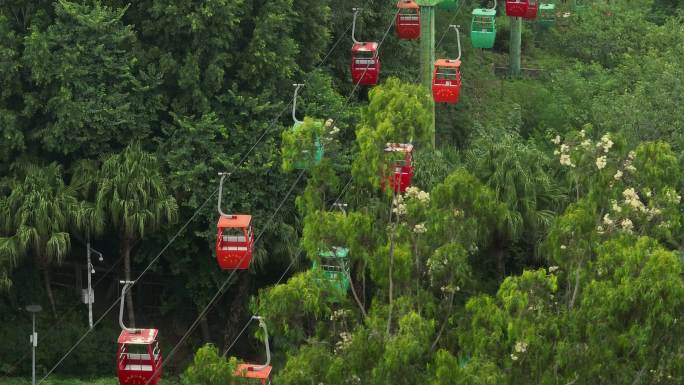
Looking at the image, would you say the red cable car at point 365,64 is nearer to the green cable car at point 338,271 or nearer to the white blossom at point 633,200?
the green cable car at point 338,271

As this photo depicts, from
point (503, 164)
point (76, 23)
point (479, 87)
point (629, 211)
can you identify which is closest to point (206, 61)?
point (76, 23)

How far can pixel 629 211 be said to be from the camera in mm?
33281

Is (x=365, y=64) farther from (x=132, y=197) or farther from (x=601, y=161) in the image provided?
(x=601, y=161)

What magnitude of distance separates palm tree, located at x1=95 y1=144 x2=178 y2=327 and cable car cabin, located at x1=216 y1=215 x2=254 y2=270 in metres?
4.07

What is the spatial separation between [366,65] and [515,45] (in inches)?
452

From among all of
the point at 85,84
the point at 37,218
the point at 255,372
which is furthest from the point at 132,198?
the point at 255,372

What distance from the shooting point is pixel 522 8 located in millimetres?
53969

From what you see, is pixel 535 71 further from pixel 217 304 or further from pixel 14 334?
pixel 14 334

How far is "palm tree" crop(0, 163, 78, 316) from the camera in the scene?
46.4 meters

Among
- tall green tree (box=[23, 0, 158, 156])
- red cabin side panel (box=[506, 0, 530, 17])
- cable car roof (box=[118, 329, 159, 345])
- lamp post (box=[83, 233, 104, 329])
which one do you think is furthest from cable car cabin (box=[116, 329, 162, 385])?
red cabin side panel (box=[506, 0, 530, 17])

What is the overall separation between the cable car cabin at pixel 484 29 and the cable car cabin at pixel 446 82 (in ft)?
13.0

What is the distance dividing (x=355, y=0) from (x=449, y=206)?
20.3 metres

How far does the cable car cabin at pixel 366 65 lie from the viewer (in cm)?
5044

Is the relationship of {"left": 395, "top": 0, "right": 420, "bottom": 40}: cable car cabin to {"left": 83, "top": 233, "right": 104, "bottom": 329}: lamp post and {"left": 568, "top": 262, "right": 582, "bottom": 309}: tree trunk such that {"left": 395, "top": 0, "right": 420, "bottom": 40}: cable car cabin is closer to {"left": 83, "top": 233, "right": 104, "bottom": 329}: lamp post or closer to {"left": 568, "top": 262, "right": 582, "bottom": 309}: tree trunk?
{"left": 83, "top": 233, "right": 104, "bottom": 329}: lamp post
